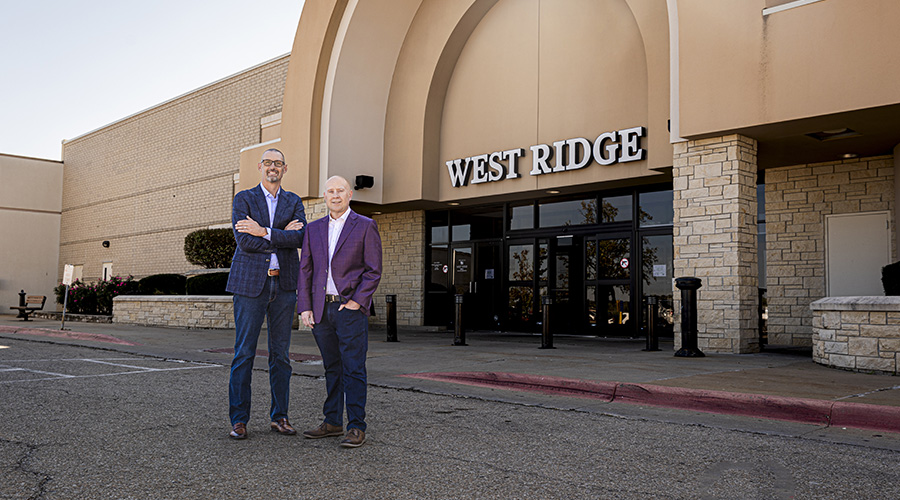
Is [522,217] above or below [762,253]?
above

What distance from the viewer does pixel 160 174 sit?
30656mm

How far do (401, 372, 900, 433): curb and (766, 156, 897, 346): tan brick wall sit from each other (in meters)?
7.04

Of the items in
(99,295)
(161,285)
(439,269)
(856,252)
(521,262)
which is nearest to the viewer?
(856,252)

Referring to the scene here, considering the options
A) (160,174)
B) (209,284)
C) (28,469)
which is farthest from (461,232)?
(160,174)

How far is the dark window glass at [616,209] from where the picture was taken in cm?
1499

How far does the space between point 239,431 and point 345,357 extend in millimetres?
892

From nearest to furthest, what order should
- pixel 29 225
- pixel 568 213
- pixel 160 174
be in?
1. pixel 568 213
2. pixel 160 174
3. pixel 29 225

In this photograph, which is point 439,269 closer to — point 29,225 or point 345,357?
point 345,357

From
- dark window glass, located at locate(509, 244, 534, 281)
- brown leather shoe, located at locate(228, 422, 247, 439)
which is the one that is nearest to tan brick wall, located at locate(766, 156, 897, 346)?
dark window glass, located at locate(509, 244, 534, 281)

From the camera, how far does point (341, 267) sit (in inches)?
187

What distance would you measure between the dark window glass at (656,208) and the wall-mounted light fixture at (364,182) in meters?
6.21

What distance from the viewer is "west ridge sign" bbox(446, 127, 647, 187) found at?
13.4 metres

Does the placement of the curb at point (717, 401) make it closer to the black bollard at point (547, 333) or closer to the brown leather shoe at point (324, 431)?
the brown leather shoe at point (324, 431)

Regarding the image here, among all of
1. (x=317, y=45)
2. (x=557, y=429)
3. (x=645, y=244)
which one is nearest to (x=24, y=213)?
(x=317, y=45)
